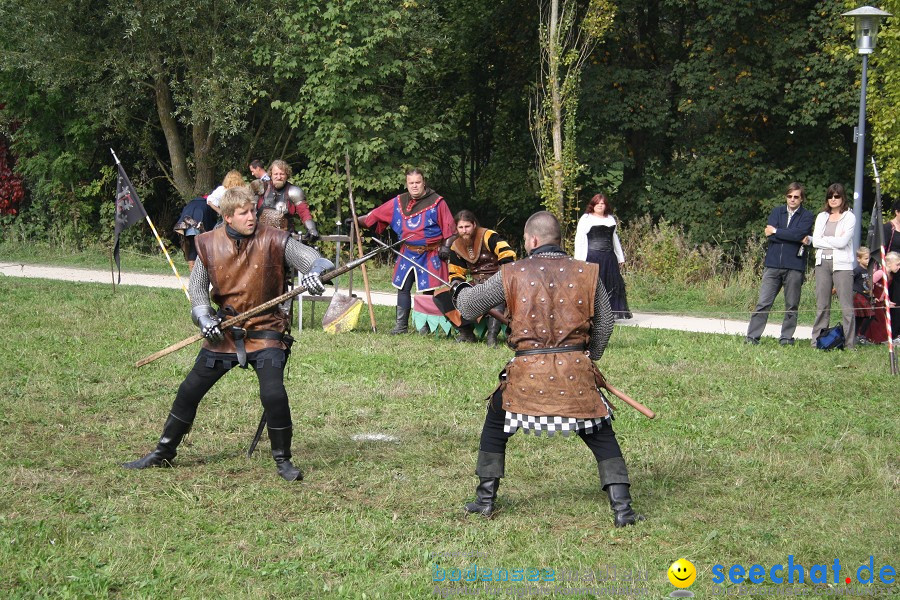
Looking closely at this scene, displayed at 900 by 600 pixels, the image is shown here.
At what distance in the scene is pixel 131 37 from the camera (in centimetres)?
1981

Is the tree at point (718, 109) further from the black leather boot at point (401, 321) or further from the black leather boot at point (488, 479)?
the black leather boot at point (488, 479)

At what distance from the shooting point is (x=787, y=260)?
11.2 meters

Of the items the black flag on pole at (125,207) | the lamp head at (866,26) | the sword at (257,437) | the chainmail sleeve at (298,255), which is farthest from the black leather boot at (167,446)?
the lamp head at (866,26)

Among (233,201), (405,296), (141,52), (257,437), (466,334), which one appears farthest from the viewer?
(141,52)

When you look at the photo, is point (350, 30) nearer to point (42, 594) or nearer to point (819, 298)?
point (819, 298)

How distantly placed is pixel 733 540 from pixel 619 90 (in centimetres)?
1710

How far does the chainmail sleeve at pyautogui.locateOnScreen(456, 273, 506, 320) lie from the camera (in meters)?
5.53

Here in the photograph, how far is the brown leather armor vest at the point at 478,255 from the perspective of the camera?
36.0 ft

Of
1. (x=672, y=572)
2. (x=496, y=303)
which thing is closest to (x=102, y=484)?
(x=496, y=303)

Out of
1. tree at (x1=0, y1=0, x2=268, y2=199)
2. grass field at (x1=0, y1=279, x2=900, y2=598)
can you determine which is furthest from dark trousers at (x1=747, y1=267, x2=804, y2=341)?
tree at (x1=0, y1=0, x2=268, y2=199)

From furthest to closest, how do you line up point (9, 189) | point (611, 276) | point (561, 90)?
point (9, 189) < point (561, 90) < point (611, 276)

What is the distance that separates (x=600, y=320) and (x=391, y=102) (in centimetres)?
1588

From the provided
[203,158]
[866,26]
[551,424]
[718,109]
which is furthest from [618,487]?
[203,158]

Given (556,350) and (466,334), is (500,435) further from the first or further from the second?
(466,334)
